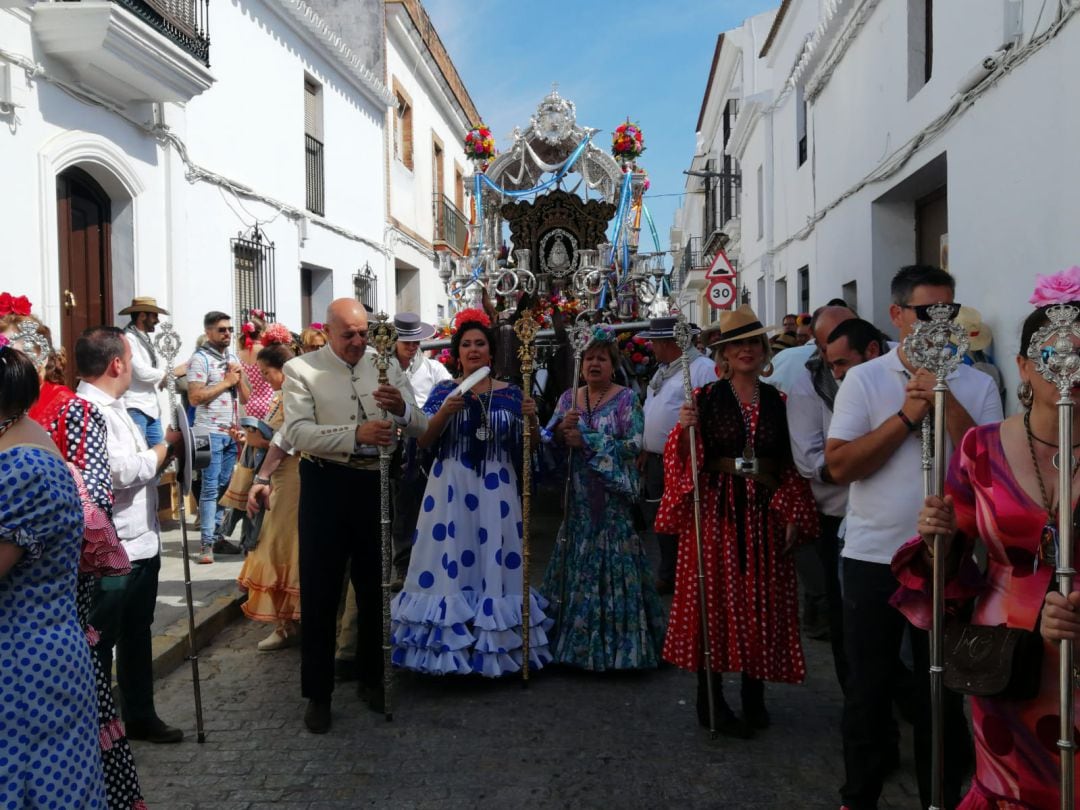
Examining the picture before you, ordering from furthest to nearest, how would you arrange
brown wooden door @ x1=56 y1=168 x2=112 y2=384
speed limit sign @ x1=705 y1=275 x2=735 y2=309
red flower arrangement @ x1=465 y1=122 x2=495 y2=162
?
red flower arrangement @ x1=465 y1=122 x2=495 y2=162
speed limit sign @ x1=705 y1=275 x2=735 y2=309
brown wooden door @ x1=56 y1=168 x2=112 y2=384

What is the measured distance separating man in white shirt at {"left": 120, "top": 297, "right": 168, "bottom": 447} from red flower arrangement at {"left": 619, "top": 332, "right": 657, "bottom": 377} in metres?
4.19

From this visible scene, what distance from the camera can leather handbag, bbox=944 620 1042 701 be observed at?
228cm

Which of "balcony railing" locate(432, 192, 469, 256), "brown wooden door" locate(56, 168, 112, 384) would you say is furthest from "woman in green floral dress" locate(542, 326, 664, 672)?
"balcony railing" locate(432, 192, 469, 256)

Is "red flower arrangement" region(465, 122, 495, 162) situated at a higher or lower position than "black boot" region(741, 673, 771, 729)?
higher

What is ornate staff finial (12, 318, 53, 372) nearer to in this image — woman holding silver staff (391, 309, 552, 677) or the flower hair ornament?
woman holding silver staff (391, 309, 552, 677)

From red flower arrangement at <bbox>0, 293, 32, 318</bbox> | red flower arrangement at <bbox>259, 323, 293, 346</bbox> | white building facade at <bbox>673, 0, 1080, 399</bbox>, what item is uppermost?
white building facade at <bbox>673, 0, 1080, 399</bbox>

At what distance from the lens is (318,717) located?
14.6 feet

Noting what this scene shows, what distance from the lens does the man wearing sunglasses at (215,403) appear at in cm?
786

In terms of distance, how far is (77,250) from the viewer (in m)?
8.75

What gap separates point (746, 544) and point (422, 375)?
13.5 ft

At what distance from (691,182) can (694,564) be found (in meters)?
35.7

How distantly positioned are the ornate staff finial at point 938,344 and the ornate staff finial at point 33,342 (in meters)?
3.05

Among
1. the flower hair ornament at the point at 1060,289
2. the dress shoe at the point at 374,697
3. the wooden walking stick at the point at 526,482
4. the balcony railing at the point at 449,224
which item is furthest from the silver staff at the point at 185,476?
the balcony railing at the point at 449,224

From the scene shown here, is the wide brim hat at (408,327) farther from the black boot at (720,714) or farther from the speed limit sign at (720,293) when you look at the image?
the speed limit sign at (720,293)
